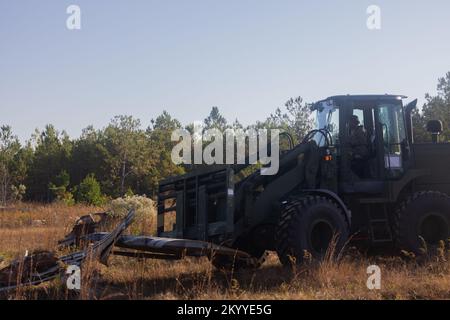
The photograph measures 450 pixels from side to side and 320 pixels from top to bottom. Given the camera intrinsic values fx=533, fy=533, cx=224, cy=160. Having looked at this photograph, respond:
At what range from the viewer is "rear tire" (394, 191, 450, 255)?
31.6 feet

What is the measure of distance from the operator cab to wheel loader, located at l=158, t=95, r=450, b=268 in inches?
0.8

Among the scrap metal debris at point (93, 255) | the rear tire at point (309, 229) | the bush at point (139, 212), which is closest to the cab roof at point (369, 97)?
the rear tire at point (309, 229)

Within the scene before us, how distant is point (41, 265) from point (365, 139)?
20.7ft

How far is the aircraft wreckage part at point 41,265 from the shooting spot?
7.05m

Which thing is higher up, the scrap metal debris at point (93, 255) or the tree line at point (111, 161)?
the tree line at point (111, 161)

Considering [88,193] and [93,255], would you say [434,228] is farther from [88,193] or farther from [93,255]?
[88,193]

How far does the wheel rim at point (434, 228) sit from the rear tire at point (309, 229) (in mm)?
1814

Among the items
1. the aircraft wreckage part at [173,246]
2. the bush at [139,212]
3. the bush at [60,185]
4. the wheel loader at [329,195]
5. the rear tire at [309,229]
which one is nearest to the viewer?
the aircraft wreckage part at [173,246]

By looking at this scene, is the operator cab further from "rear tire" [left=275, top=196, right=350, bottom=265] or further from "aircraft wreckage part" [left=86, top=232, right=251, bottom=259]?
"aircraft wreckage part" [left=86, top=232, right=251, bottom=259]

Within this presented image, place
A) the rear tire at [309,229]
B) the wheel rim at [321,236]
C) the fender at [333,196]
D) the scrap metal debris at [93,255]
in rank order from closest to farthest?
the scrap metal debris at [93,255] → the rear tire at [309,229] → the wheel rim at [321,236] → the fender at [333,196]

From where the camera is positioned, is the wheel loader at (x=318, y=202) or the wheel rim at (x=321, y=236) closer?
the wheel loader at (x=318, y=202)

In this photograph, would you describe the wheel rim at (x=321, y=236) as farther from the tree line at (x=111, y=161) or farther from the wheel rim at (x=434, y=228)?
the tree line at (x=111, y=161)
